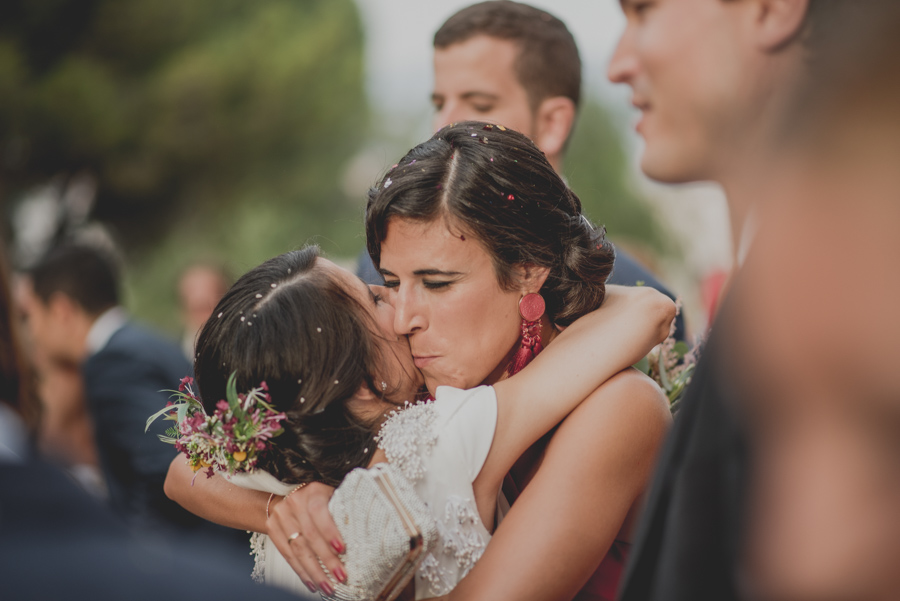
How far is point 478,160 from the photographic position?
2.82 metres

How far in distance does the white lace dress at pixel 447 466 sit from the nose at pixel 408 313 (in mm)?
381

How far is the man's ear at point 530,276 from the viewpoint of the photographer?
2910mm

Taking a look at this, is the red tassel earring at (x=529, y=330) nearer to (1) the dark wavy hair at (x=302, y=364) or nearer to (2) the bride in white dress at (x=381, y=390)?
(2) the bride in white dress at (x=381, y=390)

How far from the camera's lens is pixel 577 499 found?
2330 mm

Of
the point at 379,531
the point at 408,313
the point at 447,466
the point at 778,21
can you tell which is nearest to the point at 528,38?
the point at 408,313

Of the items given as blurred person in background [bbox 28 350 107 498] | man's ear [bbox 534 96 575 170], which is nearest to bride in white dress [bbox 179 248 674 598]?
man's ear [bbox 534 96 575 170]

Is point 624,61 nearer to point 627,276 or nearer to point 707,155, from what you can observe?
point 707,155

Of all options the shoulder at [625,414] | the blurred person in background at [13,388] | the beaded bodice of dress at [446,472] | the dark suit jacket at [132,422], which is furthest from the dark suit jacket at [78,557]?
the dark suit jacket at [132,422]

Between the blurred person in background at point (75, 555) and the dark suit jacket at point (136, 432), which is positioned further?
the dark suit jacket at point (136, 432)

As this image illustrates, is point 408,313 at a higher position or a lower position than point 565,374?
higher

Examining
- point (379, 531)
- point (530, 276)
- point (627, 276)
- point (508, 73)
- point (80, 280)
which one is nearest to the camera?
point (379, 531)

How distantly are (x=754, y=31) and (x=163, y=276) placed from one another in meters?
18.6

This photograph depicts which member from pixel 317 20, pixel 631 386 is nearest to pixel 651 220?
pixel 317 20

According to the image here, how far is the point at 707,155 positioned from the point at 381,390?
1.43 meters
